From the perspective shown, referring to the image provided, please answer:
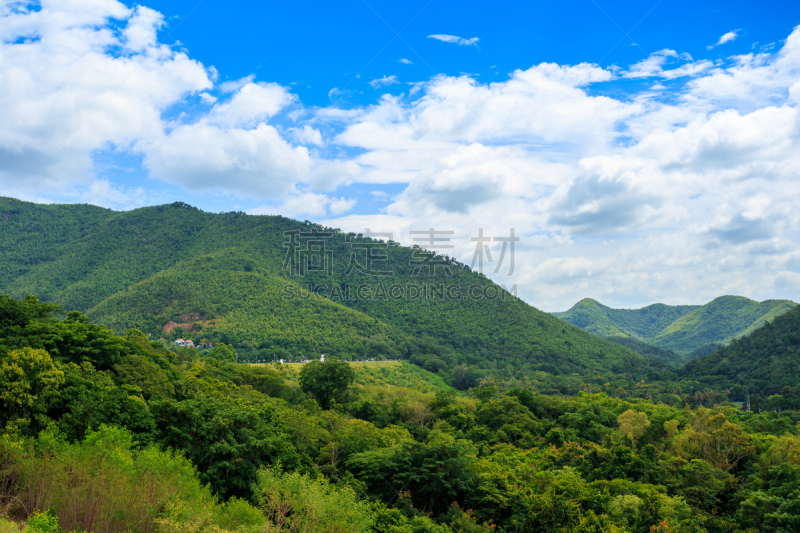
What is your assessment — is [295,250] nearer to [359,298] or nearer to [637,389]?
[359,298]

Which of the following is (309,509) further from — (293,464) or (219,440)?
(293,464)

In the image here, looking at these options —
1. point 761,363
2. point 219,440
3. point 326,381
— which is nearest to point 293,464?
point 219,440

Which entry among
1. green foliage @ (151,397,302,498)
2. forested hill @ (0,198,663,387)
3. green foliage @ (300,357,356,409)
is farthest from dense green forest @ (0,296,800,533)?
forested hill @ (0,198,663,387)

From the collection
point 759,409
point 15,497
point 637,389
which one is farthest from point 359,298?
point 15,497

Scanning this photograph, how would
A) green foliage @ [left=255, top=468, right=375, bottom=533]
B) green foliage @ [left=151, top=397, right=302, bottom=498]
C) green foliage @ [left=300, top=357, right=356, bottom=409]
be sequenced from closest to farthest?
green foliage @ [left=255, top=468, right=375, bottom=533] → green foliage @ [left=151, top=397, right=302, bottom=498] → green foliage @ [left=300, top=357, right=356, bottom=409]

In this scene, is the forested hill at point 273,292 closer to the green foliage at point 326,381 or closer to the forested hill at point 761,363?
the forested hill at point 761,363

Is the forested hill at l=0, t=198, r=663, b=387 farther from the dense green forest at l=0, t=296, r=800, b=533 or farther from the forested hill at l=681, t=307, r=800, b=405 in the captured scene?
the dense green forest at l=0, t=296, r=800, b=533
